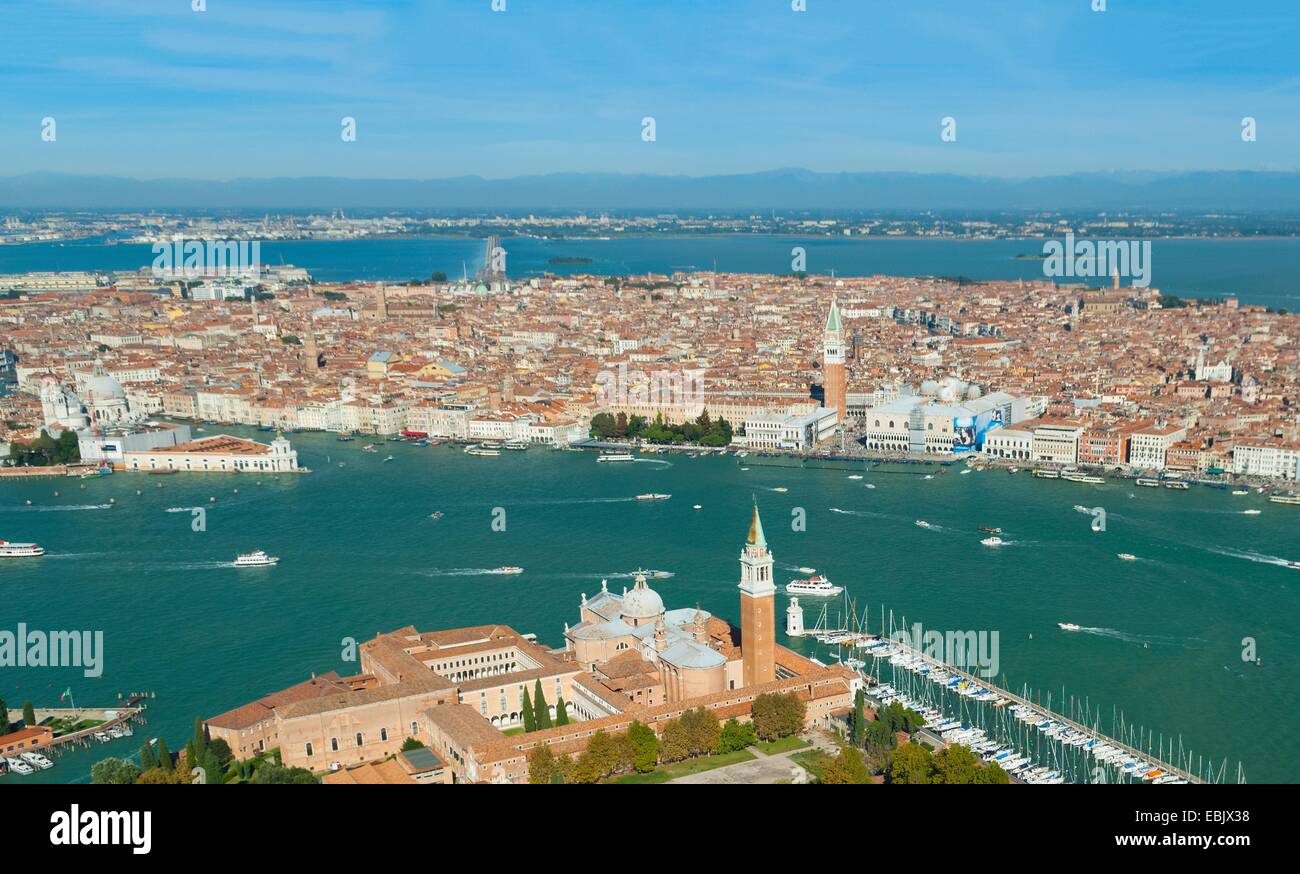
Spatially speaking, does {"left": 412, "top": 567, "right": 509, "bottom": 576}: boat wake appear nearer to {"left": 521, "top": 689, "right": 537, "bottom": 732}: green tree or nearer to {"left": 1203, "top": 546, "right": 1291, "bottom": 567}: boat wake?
{"left": 521, "top": 689, "right": 537, "bottom": 732}: green tree

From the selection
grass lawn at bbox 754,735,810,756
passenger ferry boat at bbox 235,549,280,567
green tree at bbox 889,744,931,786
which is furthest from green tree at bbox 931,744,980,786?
passenger ferry boat at bbox 235,549,280,567

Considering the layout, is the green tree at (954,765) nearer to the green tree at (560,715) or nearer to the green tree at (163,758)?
the green tree at (560,715)

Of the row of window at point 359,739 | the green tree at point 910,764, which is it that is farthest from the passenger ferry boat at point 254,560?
the green tree at point 910,764

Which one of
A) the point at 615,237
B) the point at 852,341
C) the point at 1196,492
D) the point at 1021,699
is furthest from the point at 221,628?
the point at 615,237

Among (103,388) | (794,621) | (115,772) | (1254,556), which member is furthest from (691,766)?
(103,388)

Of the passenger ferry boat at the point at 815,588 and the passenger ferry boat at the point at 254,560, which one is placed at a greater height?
the passenger ferry boat at the point at 254,560
